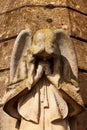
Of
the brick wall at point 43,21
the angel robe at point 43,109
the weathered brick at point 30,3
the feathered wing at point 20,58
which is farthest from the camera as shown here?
the weathered brick at point 30,3

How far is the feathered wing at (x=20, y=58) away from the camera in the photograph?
13.3ft

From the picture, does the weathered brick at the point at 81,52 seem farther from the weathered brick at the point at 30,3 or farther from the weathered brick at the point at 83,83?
the weathered brick at the point at 30,3

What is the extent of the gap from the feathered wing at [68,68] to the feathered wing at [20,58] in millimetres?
264

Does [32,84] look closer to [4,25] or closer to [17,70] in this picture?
→ [17,70]

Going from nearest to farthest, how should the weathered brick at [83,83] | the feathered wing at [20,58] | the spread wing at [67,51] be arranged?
1. the feathered wing at [20,58]
2. the spread wing at [67,51]
3. the weathered brick at [83,83]

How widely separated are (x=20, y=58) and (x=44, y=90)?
1.26 ft

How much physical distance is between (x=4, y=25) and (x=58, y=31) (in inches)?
62.4

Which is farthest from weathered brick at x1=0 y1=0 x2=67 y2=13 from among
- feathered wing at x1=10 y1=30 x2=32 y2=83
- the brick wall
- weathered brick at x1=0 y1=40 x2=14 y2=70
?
feathered wing at x1=10 y1=30 x2=32 y2=83

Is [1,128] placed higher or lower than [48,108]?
lower

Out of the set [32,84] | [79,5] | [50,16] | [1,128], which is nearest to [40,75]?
[32,84]

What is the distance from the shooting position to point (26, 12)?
5.62 m

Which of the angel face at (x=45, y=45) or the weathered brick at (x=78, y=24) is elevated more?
the angel face at (x=45, y=45)

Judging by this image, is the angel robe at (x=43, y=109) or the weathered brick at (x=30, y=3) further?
the weathered brick at (x=30, y=3)

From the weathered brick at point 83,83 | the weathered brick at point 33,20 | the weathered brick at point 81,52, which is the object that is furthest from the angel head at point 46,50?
the weathered brick at point 33,20
